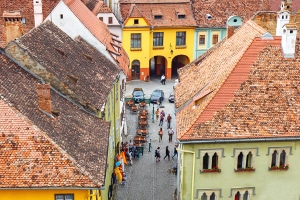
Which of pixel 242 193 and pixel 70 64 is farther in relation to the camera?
pixel 70 64

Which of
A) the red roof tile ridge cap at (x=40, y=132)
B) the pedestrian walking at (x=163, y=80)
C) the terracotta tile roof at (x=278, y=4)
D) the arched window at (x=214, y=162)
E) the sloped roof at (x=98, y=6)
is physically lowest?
the arched window at (x=214, y=162)

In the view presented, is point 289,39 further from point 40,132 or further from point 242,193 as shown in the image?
point 40,132

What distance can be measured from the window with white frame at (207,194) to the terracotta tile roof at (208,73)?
3933mm

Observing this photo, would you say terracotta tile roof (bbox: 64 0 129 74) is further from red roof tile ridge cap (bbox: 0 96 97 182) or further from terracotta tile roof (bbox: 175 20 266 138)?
red roof tile ridge cap (bbox: 0 96 97 182)

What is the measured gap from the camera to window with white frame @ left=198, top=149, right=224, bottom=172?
96.8 ft

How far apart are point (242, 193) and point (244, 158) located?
242cm

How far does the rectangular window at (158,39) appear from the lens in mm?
67175

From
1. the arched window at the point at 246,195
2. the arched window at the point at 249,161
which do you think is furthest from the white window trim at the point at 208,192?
the arched window at the point at 249,161

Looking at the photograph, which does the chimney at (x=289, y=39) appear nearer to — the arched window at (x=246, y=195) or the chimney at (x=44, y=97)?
the arched window at (x=246, y=195)

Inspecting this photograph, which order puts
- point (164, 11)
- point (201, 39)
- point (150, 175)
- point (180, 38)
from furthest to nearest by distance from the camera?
point (201, 39) → point (180, 38) → point (164, 11) → point (150, 175)

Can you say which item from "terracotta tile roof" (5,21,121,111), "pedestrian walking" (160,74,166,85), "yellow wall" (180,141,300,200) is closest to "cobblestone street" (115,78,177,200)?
"yellow wall" (180,141,300,200)

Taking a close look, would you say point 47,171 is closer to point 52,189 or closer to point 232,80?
point 52,189

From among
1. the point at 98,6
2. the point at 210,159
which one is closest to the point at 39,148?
the point at 210,159

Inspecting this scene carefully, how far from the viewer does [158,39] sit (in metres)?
67.5
